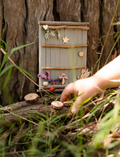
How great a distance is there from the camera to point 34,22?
Result: 1.30 m

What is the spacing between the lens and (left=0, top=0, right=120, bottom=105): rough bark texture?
4.18ft

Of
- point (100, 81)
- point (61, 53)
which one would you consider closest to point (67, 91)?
point (100, 81)

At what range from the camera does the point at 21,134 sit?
892 mm

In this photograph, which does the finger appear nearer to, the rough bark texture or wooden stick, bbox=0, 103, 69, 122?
wooden stick, bbox=0, 103, 69, 122

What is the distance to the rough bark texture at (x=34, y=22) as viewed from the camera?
127cm

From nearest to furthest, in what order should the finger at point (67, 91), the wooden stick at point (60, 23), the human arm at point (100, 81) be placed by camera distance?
the human arm at point (100, 81), the finger at point (67, 91), the wooden stick at point (60, 23)

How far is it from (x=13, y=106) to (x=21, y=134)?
318 millimetres

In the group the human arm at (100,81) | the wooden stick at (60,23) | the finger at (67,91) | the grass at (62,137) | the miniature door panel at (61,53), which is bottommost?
the grass at (62,137)

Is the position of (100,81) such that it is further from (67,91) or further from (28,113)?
(28,113)

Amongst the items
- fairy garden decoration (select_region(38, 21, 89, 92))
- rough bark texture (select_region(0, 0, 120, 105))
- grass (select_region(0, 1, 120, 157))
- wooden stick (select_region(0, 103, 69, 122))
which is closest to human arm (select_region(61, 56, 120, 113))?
grass (select_region(0, 1, 120, 157))

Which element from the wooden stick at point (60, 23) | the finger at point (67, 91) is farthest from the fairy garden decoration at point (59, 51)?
the finger at point (67, 91)

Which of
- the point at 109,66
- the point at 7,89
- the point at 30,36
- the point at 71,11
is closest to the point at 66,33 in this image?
the point at 71,11

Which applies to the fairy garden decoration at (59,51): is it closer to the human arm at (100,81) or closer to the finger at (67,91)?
the finger at (67,91)

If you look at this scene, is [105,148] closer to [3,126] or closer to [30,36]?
[3,126]
